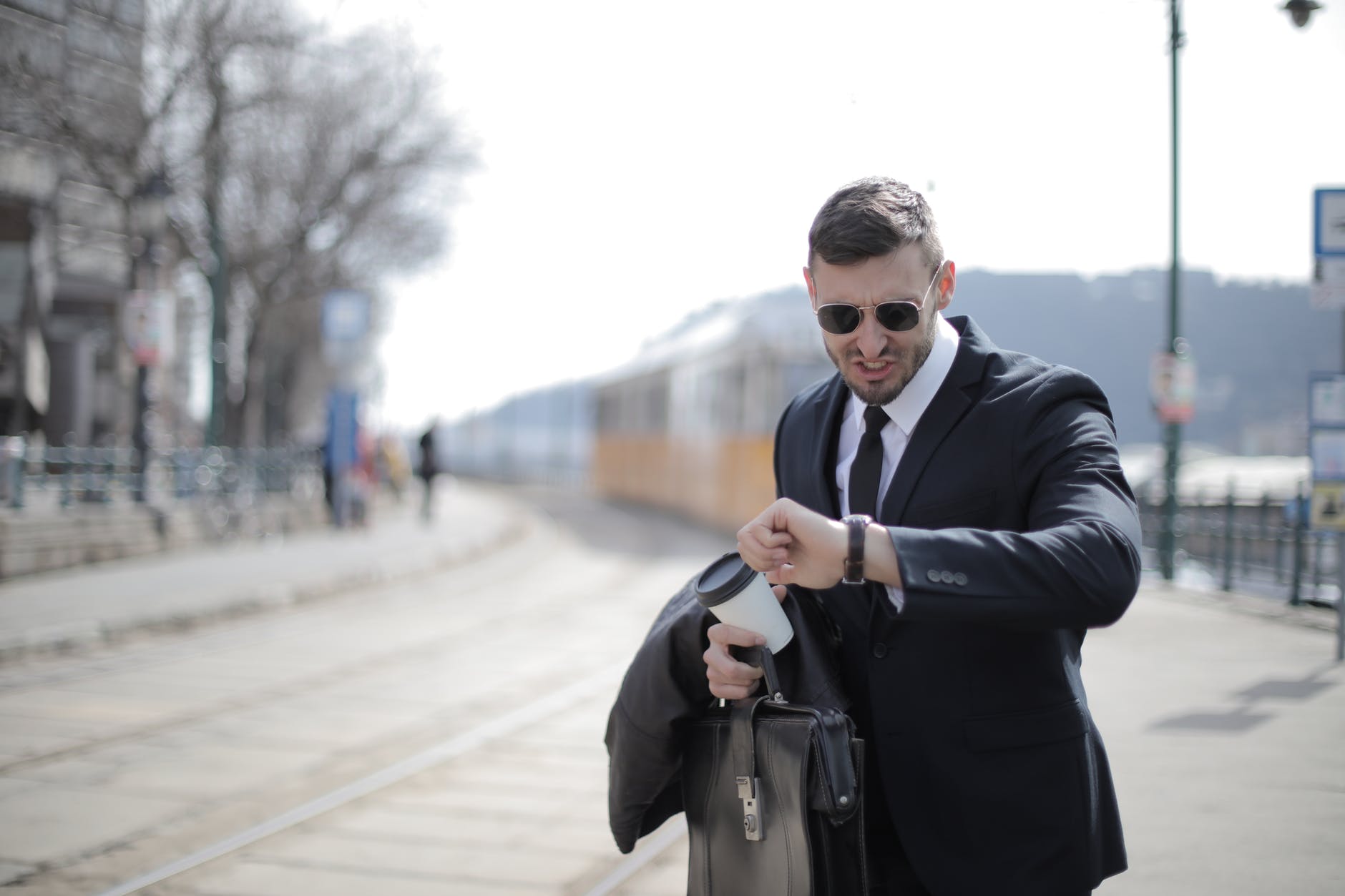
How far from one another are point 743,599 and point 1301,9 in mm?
2888

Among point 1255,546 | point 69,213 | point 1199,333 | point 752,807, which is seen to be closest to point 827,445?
point 752,807

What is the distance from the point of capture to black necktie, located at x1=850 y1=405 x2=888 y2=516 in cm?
206

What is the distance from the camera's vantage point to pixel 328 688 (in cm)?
798

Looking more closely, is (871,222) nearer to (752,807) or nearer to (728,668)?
(728,668)

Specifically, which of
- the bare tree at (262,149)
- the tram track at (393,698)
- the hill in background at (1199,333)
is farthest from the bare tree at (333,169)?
the hill in background at (1199,333)

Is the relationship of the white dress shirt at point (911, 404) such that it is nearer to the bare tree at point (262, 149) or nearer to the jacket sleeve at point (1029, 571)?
the jacket sleeve at point (1029, 571)

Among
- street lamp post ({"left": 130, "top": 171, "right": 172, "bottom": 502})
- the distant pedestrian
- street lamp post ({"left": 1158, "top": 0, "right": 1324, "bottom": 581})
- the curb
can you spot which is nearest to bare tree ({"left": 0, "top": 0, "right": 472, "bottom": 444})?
street lamp post ({"left": 130, "top": 171, "right": 172, "bottom": 502})

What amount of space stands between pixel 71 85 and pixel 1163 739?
18.0 meters

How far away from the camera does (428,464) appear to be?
24.1 m

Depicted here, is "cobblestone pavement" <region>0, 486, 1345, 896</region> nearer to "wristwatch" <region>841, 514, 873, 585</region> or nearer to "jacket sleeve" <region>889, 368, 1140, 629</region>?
"jacket sleeve" <region>889, 368, 1140, 629</region>

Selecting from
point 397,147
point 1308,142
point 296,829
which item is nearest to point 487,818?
point 296,829

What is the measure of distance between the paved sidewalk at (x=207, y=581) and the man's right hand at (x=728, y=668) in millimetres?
8130

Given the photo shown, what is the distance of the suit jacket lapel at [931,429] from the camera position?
1.97 metres

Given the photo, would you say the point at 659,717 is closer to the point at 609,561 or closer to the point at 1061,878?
the point at 1061,878
